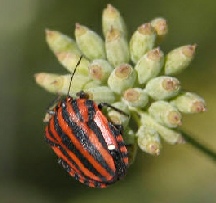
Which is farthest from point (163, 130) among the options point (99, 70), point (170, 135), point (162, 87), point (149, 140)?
point (99, 70)

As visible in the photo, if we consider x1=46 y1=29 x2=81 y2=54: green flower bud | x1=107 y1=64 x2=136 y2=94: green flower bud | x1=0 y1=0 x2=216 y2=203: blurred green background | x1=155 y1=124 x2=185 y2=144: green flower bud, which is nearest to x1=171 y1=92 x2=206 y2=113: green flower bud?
x1=155 y1=124 x2=185 y2=144: green flower bud

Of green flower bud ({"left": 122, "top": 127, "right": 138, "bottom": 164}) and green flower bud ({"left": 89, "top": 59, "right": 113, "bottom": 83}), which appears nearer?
green flower bud ({"left": 122, "top": 127, "right": 138, "bottom": 164})

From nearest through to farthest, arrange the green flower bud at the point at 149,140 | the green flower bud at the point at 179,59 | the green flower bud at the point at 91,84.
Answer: the green flower bud at the point at 149,140 < the green flower bud at the point at 179,59 < the green flower bud at the point at 91,84

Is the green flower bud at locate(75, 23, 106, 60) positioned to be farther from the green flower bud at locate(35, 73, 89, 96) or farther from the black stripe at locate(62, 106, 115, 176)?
the black stripe at locate(62, 106, 115, 176)

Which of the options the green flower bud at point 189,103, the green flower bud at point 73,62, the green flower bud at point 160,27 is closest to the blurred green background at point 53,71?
the green flower bud at point 160,27

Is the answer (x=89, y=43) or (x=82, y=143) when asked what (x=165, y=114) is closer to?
(x=82, y=143)

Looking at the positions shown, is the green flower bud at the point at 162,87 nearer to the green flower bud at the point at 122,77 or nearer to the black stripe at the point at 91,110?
the green flower bud at the point at 122,77
